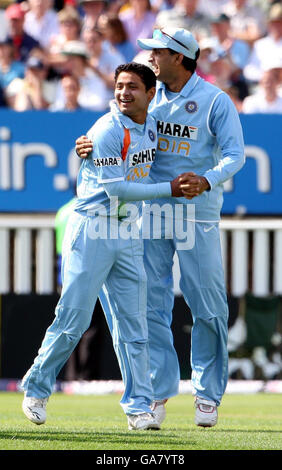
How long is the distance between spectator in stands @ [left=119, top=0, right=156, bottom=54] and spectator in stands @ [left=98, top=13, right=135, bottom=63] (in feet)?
0.48

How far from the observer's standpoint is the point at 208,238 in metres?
7.03

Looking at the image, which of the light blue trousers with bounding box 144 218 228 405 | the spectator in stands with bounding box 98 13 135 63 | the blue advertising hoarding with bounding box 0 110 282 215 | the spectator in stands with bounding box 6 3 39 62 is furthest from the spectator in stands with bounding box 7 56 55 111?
the light blue trousers with bounding box 144 218 228 405

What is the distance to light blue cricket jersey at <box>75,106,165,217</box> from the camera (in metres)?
6.41

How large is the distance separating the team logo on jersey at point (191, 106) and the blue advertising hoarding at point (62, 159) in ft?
14.0

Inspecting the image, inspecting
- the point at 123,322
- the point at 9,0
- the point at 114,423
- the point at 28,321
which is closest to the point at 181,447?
the point at 123,322

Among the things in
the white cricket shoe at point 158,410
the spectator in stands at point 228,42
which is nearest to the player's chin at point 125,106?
the white cricket shoe at point 158,410

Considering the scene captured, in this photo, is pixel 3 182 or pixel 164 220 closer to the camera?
pixel 164 220

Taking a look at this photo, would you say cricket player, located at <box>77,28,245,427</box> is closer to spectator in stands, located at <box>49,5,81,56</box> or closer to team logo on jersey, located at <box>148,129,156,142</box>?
team logo on jersey, located at <box>148,129,156,142</box>

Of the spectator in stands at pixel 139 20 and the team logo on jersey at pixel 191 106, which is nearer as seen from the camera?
the team logo on jersey at pixel 191 106

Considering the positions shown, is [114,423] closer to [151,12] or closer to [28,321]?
[28,321]

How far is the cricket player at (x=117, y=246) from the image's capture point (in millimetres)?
6457

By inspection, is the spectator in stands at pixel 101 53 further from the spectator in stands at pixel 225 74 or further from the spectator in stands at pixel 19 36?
the spectator in stands at pixel 225 74

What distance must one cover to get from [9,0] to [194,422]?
8797mm

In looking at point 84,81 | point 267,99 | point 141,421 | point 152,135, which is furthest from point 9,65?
point 141,421
